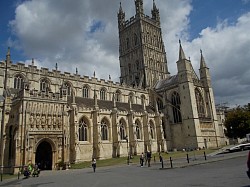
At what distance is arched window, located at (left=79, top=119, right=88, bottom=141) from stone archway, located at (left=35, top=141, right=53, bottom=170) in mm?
5999

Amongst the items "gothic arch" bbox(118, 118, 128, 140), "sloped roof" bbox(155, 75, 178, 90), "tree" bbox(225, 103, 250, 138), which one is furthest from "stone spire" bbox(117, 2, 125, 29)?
"tree" bbox(225, 103, 250, 138)

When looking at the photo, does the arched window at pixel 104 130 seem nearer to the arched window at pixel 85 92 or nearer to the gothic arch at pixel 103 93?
the arched window at pixel 85 92

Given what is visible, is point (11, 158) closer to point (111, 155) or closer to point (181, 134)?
point (111, 155)

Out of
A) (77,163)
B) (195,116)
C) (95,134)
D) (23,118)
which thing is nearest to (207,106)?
(195,116)

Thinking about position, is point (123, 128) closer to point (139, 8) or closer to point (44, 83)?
point (44, 83)

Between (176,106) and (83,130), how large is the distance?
2419 cm

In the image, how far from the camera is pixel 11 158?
3138 cm

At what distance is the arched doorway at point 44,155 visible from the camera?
32.3m

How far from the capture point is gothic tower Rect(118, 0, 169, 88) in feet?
217

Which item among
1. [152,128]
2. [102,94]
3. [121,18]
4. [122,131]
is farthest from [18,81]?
[121,18]

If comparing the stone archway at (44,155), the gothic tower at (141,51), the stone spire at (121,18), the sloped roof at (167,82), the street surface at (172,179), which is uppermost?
the stone spire at (121,18)

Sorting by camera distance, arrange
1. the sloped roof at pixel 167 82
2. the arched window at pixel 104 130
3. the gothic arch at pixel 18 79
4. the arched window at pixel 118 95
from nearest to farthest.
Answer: the gothic arch at pixel 18 79, the arched window at pixel 104 130, the arched window at pixel 118 95, the sloped roof at pixel 167 82

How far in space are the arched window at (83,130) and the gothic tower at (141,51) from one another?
2779 cm

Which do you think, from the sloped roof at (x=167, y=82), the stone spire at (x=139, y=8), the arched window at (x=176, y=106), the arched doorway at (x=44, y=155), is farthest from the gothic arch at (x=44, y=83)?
the stone spire at (x=139, y=8)
